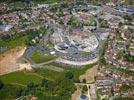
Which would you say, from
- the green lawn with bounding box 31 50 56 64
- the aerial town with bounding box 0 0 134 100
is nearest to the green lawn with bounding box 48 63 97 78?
the aerial town with bounding box 0 0 134 100

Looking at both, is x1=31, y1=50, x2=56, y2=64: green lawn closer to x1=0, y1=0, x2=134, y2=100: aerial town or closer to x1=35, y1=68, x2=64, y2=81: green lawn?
x1=0, y1=0, x2=134, y2=100: aerial town

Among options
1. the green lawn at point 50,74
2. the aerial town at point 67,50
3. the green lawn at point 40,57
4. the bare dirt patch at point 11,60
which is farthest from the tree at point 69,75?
the bare dirt patch at point 11,60

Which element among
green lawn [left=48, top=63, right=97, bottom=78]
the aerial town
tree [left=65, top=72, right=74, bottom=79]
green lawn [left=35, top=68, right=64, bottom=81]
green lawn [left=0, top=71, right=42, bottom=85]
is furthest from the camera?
green lawn [left=48, top=63, right=97, bottom=78]

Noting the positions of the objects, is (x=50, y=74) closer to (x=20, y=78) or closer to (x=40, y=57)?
(x=20, y=78)

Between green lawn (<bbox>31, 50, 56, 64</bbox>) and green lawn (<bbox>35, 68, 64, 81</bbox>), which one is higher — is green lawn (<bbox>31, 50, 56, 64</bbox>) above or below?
above

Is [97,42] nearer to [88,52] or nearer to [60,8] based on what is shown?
[88,52]

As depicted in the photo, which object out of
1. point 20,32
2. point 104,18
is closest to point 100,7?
point 104,18

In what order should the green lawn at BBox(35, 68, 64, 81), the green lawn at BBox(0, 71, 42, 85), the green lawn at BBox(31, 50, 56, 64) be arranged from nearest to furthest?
the green lawn at BBox(0, 71, 42, 85)
the green lawn at BBox(35, 68, 64, 81)
the green lawn at BBox(31, 50, 56, 64)
